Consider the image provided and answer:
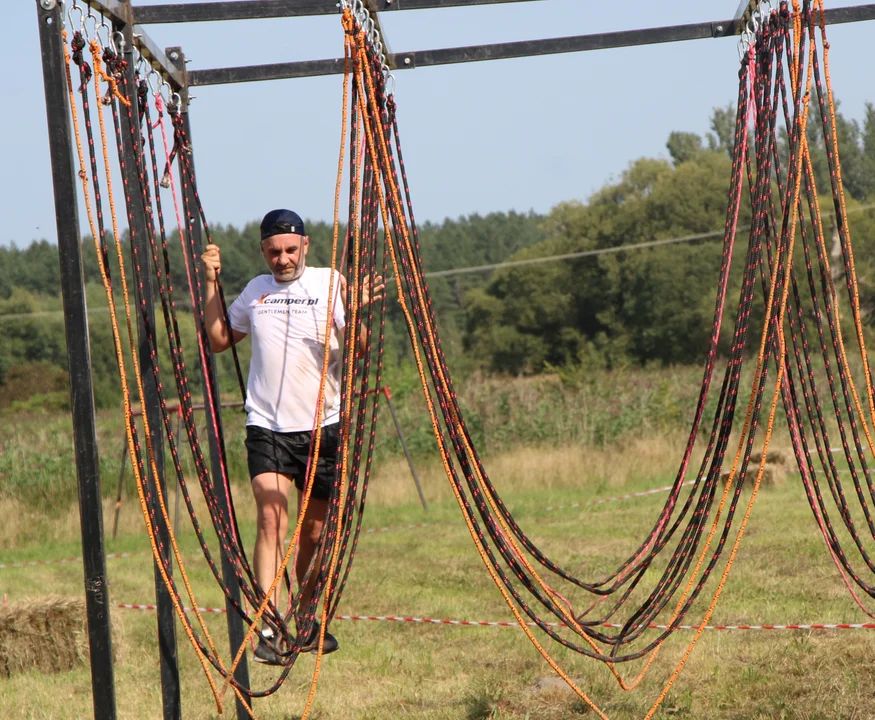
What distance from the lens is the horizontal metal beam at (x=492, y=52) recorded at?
461 cm

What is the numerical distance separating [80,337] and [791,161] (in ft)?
8.09

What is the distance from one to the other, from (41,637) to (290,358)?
2334mm

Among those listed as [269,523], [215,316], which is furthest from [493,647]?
[215,316]

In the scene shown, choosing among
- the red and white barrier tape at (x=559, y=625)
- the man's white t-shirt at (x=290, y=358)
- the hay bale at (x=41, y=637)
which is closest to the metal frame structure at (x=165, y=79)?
the man's white t-shirt at (x=290, y=358)

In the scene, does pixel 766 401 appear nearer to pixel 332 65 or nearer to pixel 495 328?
pixel 332 65

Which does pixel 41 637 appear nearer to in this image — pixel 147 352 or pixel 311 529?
pixel 311 529

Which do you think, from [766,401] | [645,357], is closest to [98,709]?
[766,401]

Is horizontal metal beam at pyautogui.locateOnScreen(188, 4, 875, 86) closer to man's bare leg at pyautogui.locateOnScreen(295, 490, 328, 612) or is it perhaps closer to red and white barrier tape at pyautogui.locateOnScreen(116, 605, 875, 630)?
man's bare leg at pyautogui.locateOnScreen(295, 490, 328, 612)

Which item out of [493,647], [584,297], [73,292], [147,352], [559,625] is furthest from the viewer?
[584,297]

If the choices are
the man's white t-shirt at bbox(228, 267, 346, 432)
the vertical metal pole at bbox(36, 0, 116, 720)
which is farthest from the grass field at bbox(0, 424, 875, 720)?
the vertical metal pole at bbox(36, 0, 116, 720)

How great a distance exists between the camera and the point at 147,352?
4008 millimetres

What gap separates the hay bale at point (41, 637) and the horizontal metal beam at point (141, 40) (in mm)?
2812

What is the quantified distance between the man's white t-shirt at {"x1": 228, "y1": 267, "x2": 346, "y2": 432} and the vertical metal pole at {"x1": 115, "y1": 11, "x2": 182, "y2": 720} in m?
0.55

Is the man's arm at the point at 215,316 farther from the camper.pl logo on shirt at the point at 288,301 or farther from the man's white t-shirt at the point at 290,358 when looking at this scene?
the camper.pl logo on shirt at the point at 288,301
